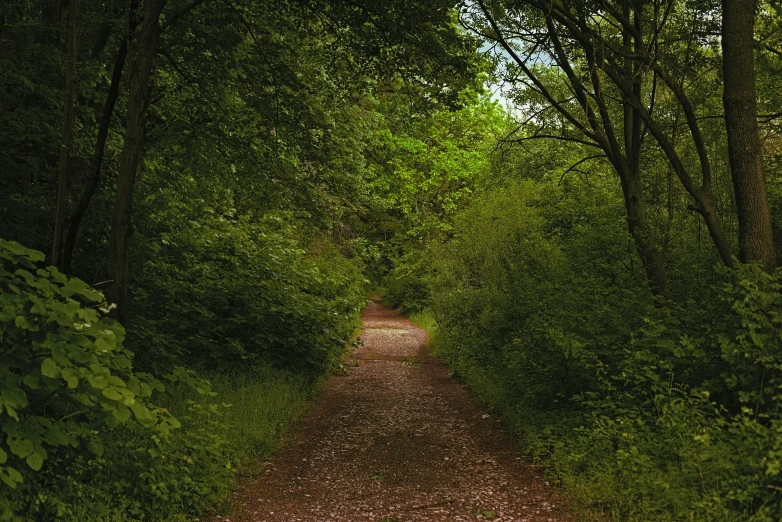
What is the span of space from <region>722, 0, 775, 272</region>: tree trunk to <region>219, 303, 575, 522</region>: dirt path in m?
3.39

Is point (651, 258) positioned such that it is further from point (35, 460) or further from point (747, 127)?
point (35, 460)

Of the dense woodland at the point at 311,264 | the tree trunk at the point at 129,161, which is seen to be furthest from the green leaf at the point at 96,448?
the tree trunk at the point at 129,161

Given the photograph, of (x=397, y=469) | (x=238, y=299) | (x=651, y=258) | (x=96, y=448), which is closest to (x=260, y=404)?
(x=397, y=469)

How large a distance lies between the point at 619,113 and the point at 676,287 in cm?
539

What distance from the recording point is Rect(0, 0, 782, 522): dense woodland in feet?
14.4

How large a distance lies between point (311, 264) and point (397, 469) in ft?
23.2

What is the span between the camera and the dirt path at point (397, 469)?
5.25m

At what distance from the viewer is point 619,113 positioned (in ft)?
41.0

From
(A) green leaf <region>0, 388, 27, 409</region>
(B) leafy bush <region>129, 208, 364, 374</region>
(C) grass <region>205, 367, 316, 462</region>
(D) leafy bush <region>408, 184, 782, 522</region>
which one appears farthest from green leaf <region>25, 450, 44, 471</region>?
(B) leafy bush <region>129, 208, 364, 374</region>

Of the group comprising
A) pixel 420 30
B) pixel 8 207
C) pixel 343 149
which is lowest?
pixel 8 207

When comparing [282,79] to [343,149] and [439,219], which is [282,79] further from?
[439,219]

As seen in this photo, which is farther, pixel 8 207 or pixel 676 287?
pixel 676 287

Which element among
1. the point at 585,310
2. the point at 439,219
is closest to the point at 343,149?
the point at 585,310

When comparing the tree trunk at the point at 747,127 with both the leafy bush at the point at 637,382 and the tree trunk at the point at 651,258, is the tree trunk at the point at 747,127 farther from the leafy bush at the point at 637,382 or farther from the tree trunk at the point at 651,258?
the tree trunk at the point at 651,258
